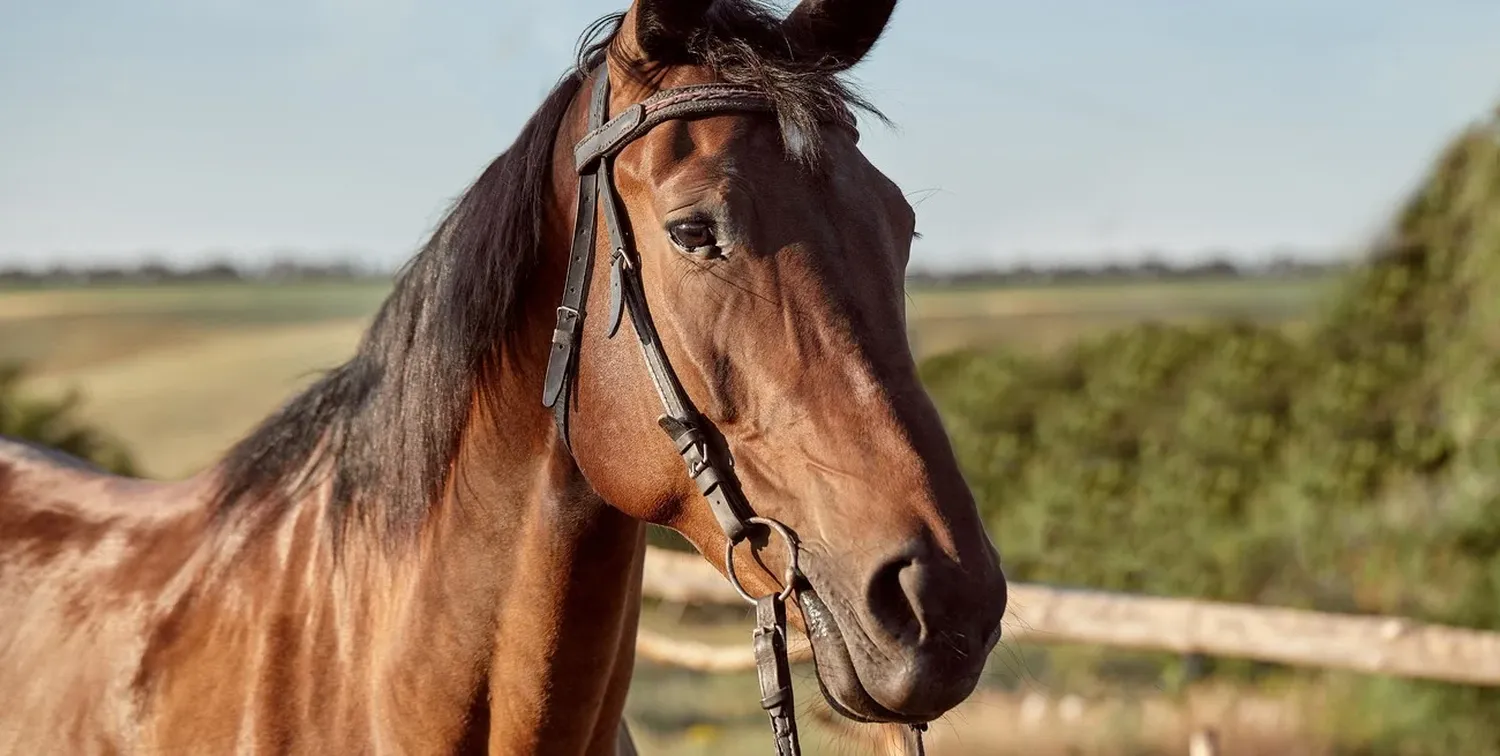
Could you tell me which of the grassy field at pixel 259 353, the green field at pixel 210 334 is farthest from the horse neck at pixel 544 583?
the green field at pixel 210 334

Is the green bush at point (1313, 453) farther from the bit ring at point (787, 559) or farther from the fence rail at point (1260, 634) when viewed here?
the bit ring at point (787, 559)

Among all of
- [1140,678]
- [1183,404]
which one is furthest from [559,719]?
[1183,404]

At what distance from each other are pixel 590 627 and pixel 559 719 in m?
0.17

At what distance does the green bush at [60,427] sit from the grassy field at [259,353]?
0.23 metres

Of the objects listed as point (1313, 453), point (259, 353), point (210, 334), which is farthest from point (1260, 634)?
point (259, 353)

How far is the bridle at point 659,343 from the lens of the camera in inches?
78.1

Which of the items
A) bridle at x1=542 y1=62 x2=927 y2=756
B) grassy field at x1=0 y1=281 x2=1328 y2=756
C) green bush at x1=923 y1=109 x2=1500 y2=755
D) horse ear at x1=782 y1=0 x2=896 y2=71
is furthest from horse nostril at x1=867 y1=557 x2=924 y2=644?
green bush at x1=923 y1=109 x2=1500 y2=755

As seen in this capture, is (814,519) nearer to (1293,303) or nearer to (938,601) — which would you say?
(938,601)

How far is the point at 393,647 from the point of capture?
2.34m

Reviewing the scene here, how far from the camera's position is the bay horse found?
1857 mm

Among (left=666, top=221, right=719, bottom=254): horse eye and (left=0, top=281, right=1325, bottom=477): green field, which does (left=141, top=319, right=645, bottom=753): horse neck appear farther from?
(left=0, top=281, right=1325, bottom=477): green field

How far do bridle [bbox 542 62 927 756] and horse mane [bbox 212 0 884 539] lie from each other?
0.10m

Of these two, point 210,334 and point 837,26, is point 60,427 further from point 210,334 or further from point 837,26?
point 837,26

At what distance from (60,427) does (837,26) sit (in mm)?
8399
